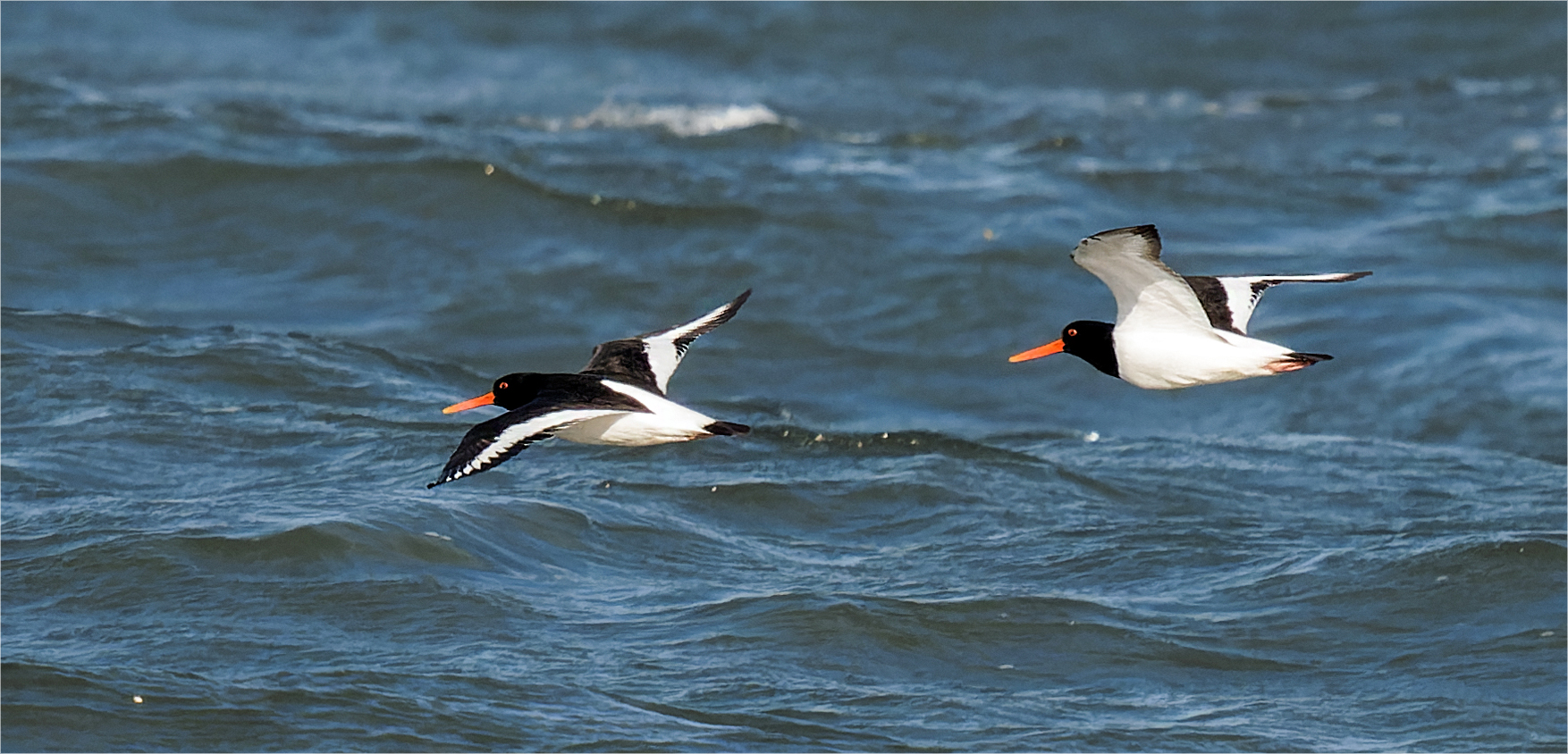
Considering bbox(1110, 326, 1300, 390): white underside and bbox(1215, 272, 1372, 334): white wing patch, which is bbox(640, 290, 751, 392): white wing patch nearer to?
bbox(1110, 326, 1300, 390): white underside

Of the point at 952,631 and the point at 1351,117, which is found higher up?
the point at 1351,117

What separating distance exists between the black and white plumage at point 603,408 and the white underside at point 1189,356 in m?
1.23

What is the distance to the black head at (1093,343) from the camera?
5.86 m

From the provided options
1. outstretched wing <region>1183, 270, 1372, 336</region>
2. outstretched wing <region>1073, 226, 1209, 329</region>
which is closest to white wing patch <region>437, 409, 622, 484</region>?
outstretched wing <region>1073, 226, 1209, 329</region>

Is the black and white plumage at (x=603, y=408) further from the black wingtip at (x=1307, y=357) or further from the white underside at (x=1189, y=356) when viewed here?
the black wingtip at (x=1307, y=357)

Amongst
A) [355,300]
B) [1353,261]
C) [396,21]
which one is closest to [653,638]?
[355,300]

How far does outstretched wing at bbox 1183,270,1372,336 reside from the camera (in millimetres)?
5957

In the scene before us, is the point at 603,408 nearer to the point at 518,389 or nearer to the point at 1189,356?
the point at 518,389

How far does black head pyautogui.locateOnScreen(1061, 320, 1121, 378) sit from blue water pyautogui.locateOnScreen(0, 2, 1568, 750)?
189 centimetres

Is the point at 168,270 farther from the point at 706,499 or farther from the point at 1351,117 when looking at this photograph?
the point at 1351,117

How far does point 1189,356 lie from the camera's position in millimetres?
5633

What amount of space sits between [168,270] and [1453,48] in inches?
523

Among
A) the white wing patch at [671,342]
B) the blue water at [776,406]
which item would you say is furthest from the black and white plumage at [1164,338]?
Result: the blue water at [776,406]

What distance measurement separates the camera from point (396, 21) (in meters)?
20.3
